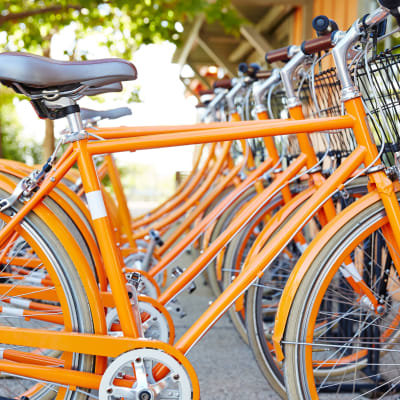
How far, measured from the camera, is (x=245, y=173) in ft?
10.0

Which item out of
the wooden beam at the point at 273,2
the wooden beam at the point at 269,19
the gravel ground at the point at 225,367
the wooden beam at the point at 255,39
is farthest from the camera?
the wooden beam at the point at 269,19

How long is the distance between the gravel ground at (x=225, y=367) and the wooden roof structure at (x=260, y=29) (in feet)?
8.59

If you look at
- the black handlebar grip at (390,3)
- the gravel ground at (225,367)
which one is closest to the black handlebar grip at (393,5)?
the black handlebar grip at (390,3)

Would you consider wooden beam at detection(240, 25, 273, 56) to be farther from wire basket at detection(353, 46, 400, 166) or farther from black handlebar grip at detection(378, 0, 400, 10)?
black handlebar grip at detection(378, 0, 400, 10)

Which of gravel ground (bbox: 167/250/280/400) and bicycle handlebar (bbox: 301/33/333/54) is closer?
bicycle handlebar (bbox: 301/33/333/54)

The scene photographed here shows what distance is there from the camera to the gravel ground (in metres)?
2.26

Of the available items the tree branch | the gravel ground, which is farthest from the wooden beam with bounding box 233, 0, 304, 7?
the gravel ground

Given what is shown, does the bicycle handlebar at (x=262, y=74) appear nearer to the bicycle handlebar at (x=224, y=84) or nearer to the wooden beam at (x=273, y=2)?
the bicycle handlebar at (x=224, y=84)

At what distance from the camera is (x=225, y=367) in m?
2.54

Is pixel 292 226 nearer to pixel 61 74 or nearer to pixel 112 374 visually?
pixel 112 374

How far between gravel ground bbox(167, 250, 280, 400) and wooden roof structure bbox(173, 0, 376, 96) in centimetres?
262

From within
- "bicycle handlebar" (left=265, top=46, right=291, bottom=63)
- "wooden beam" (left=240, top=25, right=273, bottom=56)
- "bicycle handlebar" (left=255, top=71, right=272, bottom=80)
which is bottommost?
"bicycle handlebar" (left=265, top=46, right=291, bottom=63)

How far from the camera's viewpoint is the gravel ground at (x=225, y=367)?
2256 millimetres

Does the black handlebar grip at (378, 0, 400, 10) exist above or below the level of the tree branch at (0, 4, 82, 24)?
below
